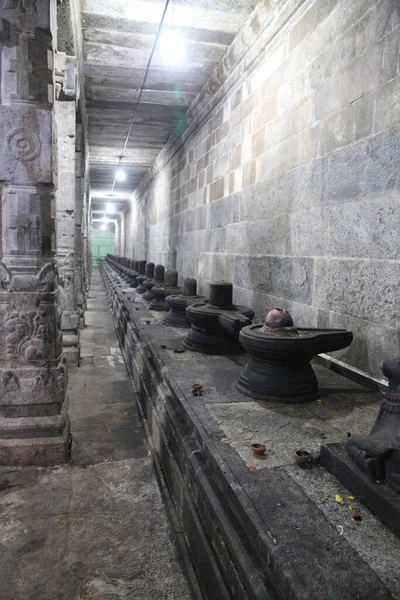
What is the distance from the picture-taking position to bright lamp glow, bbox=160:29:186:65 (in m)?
5.68

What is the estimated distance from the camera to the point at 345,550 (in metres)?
1.46

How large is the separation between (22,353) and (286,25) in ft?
13.8

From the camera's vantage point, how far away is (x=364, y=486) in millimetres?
1740

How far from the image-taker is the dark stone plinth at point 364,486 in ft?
5.22

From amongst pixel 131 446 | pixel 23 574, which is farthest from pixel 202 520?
pixel 131 446


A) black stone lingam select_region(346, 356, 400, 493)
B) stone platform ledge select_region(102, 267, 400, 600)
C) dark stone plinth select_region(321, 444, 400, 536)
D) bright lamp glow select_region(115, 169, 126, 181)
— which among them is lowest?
stone platform ledge select_region(102, 267, 400, 600)

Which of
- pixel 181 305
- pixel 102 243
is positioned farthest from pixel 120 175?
pixel 102 243

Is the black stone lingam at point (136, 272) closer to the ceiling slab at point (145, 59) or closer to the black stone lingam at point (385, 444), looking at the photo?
the ceiling slab at point (145, 59)

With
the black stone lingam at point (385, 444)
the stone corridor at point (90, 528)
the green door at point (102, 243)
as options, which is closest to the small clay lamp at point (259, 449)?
the black stone lingam at point (385, 444)

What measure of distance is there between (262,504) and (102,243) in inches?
1948

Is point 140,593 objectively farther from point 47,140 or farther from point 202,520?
point 47,140

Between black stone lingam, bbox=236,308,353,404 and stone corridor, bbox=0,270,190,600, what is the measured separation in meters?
1.05

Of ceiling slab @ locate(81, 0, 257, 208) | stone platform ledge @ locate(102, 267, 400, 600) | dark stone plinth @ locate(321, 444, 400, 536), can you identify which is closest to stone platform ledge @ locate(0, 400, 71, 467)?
stone platform ledge @ locate(102, 267, 400, 600)

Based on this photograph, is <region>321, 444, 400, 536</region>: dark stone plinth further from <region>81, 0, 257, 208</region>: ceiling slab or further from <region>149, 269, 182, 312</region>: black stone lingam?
<region>149, 269, 182, 312</region>: black stone lingam
